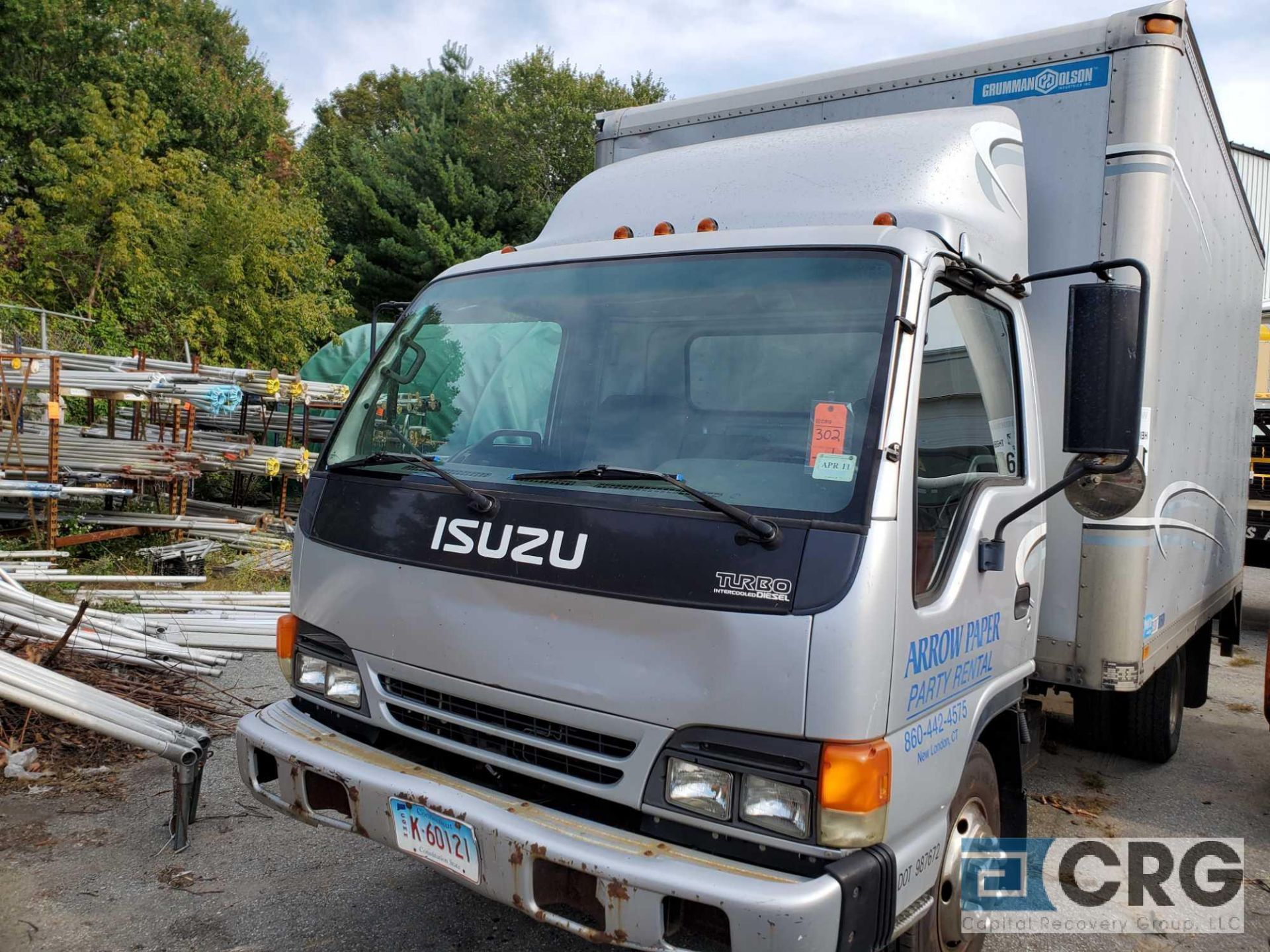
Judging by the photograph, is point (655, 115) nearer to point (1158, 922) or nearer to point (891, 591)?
point (891, 591)

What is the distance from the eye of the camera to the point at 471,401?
133 inches

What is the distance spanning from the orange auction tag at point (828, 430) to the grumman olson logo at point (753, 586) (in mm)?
359

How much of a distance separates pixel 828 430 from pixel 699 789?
38.6 inches

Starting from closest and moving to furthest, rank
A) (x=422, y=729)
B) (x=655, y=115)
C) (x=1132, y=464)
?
(x=1132, y=464) → (x=422, y=729) → (x=655, y=115)

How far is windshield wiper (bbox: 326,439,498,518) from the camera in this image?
Result: 9.71ft

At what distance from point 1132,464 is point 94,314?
1843 centimetres

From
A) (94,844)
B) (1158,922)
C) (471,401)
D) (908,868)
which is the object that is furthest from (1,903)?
(1158,922)

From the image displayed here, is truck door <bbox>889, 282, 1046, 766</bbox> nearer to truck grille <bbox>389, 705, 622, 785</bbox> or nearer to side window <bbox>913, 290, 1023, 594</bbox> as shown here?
side window <bbox>913, 290, 1023, 594</bbox>

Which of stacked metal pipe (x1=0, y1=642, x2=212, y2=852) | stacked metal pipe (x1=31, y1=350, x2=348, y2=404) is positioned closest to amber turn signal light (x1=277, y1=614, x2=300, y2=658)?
stacked metal pipe (x1=0, y1=642, x2=212, y2=852)

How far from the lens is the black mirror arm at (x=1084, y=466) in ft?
9.11

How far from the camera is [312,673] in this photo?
3391 millimetres

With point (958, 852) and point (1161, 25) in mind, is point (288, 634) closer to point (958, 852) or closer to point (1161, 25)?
point (958, 852)

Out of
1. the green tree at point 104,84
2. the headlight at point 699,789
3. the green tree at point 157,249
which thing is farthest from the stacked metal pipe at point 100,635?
the green tree at point 104,84

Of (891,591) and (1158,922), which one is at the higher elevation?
(891,591)
